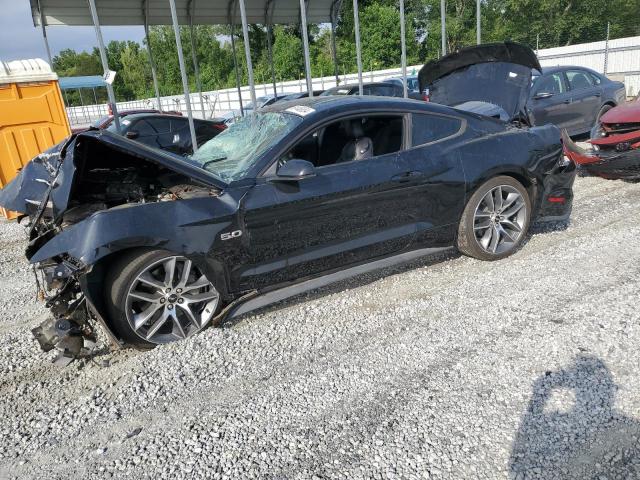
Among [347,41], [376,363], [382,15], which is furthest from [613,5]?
[376,363]

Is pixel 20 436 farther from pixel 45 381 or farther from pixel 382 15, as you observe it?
pixel 382 15

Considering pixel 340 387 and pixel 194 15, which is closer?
pixel 340 387

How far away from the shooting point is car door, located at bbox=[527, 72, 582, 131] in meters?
8.83

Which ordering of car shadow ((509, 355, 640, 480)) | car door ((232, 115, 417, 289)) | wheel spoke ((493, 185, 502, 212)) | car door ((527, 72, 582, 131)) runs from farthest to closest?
1. car door ((527, 72, 582, 131))
2. wheel spoke ((493, 185, 502, 212))
3. car door ((232, 115, 417, 289))
4. car shadow ((509, 355, 640, 480))

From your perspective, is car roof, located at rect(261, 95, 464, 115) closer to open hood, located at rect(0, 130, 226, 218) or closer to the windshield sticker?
the windshield sticker

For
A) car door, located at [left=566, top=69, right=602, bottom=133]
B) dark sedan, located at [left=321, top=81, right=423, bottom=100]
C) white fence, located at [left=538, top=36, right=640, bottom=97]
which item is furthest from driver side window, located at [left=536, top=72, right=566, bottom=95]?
white fence, located at [left=538, top=36, right=640, bottom=97]

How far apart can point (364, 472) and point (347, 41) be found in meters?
42.1

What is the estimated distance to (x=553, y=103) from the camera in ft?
29.4

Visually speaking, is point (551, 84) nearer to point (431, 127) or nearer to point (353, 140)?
point (431, 127)

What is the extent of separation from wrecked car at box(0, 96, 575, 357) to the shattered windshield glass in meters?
0.02

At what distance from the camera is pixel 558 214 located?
15.9 feet

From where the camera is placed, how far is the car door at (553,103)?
8.83 metres

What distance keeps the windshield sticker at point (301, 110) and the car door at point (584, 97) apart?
718 cm

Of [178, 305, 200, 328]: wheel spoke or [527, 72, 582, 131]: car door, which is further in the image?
[527, 72, 582, 131]: car door
